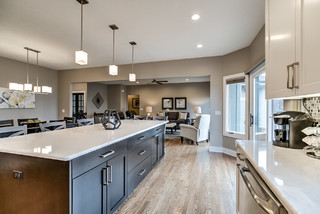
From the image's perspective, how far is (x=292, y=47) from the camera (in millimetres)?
1034

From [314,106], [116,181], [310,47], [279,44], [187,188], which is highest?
[279,44]

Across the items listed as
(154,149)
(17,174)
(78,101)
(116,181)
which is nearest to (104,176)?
(116,181)

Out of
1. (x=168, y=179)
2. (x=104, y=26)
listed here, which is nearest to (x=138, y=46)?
(x=104, y=26)

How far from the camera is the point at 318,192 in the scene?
661 mm

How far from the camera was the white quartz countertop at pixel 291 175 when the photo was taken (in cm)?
60

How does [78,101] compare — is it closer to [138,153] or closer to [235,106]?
[138,153]

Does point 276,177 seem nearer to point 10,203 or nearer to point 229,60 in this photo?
point 10,203

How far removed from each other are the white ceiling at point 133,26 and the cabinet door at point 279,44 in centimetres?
108

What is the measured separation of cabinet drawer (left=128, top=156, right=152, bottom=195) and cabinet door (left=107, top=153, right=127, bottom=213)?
5.5 inches

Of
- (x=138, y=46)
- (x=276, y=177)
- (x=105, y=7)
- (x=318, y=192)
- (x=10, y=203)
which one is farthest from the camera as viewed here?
(x=138, y=46)

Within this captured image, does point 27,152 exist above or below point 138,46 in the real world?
below

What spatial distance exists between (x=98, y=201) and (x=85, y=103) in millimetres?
6642

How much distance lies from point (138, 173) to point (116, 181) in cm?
62

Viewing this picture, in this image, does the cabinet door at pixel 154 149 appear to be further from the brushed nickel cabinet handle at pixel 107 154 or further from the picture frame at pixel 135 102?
the picture frame at pixel 135 102
